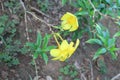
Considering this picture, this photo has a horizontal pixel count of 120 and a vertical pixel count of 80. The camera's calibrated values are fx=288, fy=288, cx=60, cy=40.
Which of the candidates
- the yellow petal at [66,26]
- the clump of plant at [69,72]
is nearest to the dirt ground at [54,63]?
the clump of plant at [69,72]

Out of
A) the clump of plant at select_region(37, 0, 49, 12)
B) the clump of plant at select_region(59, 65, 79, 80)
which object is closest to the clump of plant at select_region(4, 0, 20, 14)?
the clump of plant at select_region(37, 0, 49, 12)

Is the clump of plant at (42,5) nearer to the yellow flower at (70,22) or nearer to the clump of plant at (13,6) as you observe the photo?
the clump of plant at (13,6)

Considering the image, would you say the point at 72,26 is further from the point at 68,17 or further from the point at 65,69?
the point at 65,69

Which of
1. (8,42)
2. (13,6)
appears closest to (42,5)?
(13,6)

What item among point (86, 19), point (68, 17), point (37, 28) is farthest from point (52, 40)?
point (68, 17)

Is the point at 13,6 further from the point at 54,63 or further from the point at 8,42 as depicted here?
the point at 54,63

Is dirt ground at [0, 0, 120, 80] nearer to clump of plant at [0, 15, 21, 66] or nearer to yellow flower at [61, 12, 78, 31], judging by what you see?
clump of plant at [0, 15, 21, 66]
